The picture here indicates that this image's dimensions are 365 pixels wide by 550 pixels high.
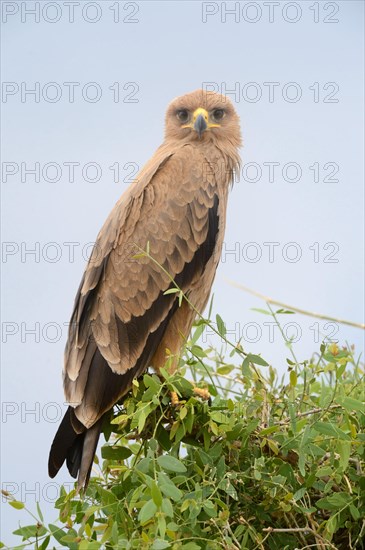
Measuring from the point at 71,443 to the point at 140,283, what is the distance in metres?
0.74

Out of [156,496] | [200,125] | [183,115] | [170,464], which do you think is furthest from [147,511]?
[183,115]

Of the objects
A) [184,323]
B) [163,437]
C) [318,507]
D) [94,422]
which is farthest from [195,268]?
[318,507]

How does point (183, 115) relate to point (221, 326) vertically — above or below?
above

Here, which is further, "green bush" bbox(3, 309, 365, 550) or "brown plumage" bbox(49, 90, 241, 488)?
"brown plumage" bbox(49, 90, 241, 488)

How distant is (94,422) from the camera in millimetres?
3078

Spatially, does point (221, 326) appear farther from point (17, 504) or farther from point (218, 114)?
point (218, 114)

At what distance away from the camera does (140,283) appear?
11.2 ft

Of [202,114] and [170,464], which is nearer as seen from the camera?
[170,464]

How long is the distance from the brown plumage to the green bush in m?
0.52

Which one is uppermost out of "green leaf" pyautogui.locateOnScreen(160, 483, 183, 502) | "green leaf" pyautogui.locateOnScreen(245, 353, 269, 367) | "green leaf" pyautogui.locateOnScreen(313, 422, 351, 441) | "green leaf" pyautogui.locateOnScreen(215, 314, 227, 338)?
"green leaf" pyautogui.locateOnScreen(215, 314, 227, 338)

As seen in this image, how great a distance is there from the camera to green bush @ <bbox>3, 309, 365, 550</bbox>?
2197 millimetres

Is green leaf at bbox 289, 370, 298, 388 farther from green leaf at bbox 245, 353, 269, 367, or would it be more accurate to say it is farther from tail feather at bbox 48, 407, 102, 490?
tail feather at bbox 48, 407, 102, 490

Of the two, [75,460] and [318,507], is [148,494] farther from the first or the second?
[75,460]

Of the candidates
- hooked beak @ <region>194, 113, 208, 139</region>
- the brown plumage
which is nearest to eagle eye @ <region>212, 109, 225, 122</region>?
hooked beak @ <region>194, 113, 208, 139</region>
